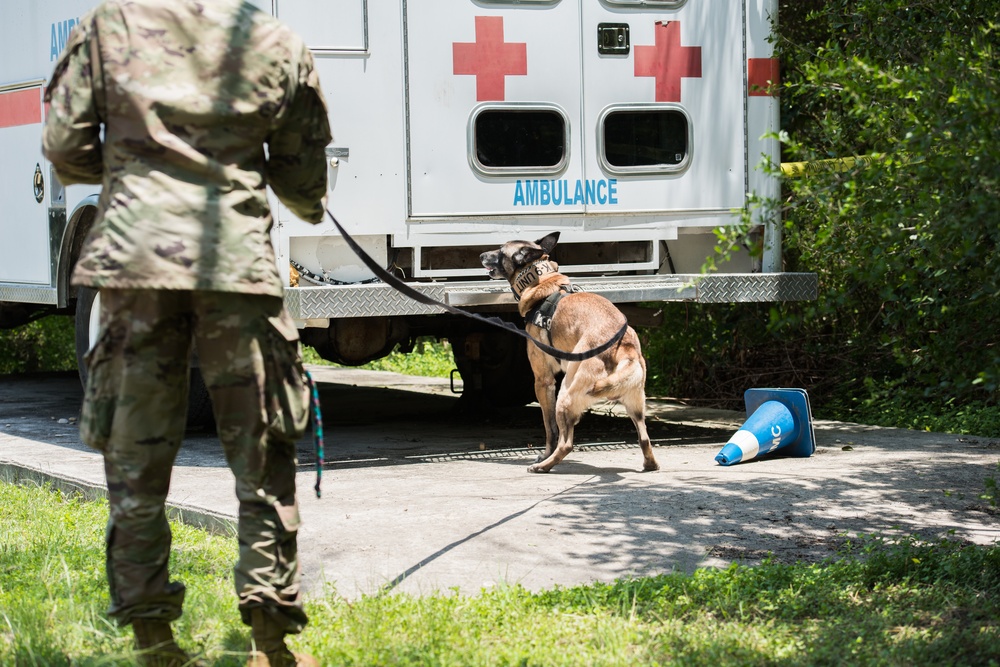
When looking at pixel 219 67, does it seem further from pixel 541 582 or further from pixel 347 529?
pixel 347 529

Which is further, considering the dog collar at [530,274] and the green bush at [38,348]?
the green bush at [38,348]

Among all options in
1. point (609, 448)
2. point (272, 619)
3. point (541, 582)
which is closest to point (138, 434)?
point (272, 619)

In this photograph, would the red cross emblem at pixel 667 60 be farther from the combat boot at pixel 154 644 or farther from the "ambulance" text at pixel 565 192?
the combat boot at pixel 154 644

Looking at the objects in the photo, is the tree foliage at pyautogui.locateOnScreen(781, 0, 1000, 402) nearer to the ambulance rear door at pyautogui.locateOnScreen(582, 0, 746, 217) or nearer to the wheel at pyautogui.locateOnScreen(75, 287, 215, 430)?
the ambulance rear door at pyautogui.locateOnScreen(582, 0, 746, 217)

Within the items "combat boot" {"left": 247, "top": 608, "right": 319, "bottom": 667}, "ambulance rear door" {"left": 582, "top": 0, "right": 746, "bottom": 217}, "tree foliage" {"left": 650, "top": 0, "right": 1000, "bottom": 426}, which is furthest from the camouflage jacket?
"ambulance rear door" {"left": 582, "top": 0, "right": 746, "bottom": 217}

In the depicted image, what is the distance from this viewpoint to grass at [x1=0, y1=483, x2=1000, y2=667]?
11.5 feet

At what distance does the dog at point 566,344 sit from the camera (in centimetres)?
660

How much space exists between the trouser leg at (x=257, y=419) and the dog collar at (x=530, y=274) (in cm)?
377

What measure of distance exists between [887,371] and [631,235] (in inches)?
111

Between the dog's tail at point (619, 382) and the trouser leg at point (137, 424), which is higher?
the trouser leg at point (137, 424)

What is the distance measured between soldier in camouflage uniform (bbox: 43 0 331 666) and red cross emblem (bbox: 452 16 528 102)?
153 inches

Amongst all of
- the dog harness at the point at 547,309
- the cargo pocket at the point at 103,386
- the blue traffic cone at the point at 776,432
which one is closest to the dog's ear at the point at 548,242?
the dog harness at the point at 547,309

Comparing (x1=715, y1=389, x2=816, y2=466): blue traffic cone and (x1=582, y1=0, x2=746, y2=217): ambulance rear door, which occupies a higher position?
(x1=582, y1=0, x2=746, y2=217): ambulance rear door

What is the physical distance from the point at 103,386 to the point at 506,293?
4238 millimetres
